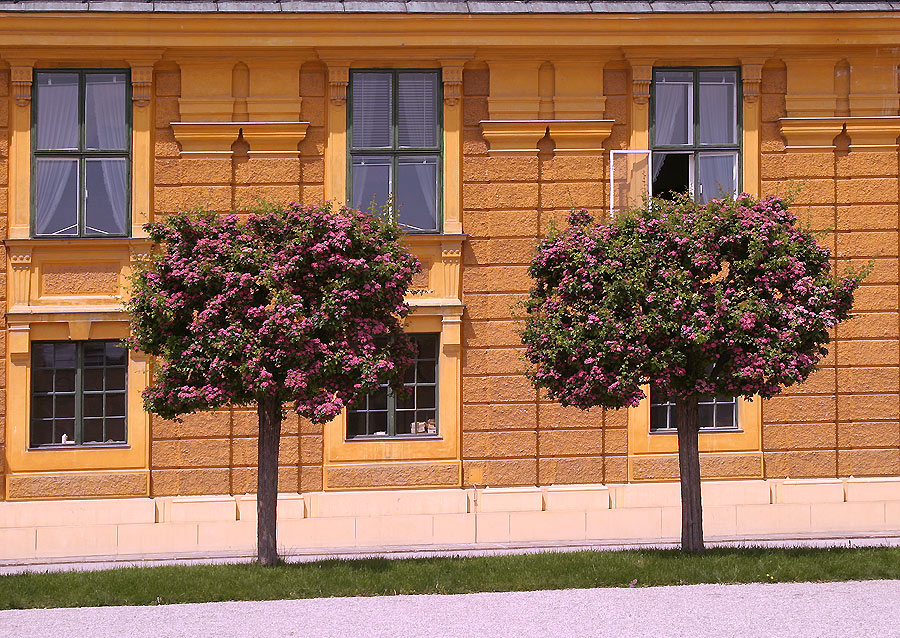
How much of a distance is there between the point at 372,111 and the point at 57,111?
5.35 meters

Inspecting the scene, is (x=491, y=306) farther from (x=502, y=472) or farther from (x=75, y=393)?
(x=75, y=393)

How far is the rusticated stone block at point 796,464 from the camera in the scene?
19812 mm

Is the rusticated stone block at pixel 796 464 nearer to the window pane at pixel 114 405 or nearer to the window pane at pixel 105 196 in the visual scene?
the window pane at pixel 114 405

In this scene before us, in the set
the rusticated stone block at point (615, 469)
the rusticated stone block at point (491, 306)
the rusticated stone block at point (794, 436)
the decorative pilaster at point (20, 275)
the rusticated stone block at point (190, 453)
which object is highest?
the decorative pilaster at point (20, 275)

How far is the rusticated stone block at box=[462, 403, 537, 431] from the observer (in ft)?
64.0

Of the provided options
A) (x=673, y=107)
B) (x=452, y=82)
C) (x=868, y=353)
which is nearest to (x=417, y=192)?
(x=452, y=82)

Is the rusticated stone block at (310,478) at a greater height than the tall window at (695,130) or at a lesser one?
lesser

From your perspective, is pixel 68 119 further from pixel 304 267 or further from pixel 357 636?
pixel 357 636

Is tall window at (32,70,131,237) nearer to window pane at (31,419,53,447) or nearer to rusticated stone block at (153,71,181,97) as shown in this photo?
rusticated stone block at (153,71,181,97)

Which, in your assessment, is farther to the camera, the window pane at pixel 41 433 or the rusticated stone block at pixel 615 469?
the rusticated stone block at pixel 615 469

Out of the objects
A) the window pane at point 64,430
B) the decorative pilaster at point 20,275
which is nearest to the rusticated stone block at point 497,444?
the window pane at point 64,430

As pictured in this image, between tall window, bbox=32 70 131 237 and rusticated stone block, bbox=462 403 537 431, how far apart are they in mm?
6669

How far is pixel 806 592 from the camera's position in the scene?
13.2 m

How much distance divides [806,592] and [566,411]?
6.99m
